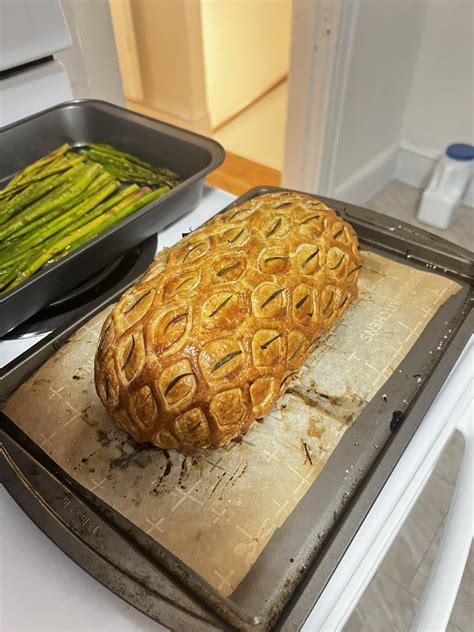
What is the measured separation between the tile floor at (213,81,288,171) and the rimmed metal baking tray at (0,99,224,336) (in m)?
1.69

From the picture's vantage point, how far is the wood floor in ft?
8.43

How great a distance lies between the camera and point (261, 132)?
301 centimetres

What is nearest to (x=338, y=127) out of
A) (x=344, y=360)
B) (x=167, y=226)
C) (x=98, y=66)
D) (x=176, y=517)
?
(x=98, y=66)

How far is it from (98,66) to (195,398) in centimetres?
156

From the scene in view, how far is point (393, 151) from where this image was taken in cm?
242

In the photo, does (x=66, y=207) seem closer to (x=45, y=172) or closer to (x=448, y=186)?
(x=45, y=172)

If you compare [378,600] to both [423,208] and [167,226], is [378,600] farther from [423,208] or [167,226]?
[423,208]

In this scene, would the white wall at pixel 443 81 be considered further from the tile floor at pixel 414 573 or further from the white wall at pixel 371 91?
the tile floor at pixel 414 573

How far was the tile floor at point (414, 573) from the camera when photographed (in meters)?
1.16

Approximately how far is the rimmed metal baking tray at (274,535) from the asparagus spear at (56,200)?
304 millimetres

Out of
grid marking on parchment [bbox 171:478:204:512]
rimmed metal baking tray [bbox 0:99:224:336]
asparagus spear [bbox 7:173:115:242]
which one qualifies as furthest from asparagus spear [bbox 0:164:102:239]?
grid marking on parchment [bbox 171:478:204:512]

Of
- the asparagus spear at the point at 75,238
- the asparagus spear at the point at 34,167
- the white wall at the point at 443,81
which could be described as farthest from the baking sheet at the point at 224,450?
the white wall at the point at 443,81

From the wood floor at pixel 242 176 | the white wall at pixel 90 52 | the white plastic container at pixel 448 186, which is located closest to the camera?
the white wall at pixel 90 52

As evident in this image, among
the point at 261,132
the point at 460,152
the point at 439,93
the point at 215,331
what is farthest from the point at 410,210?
the point at 215,331
